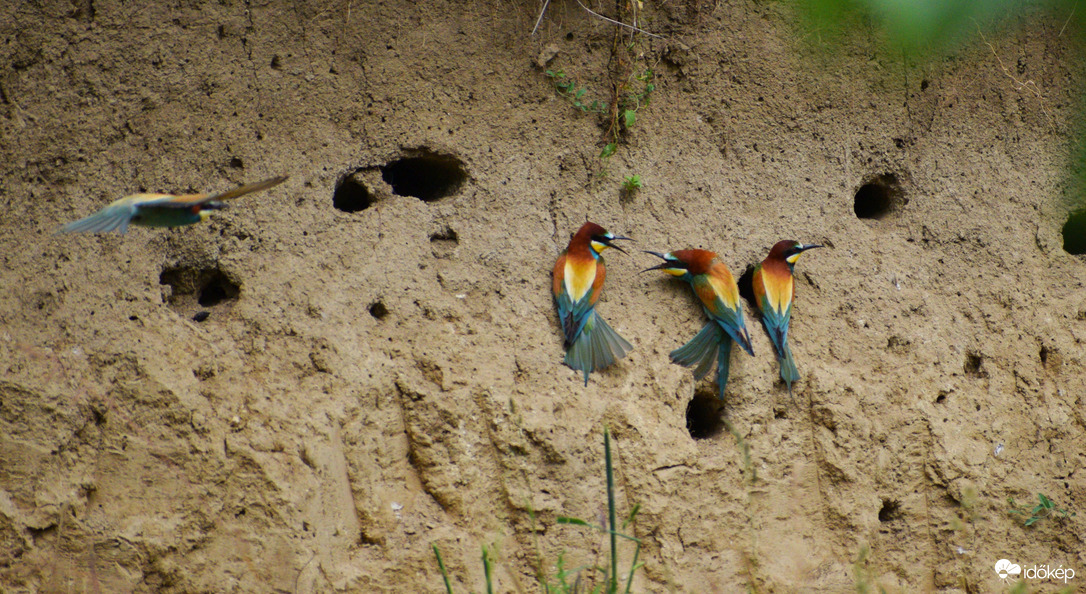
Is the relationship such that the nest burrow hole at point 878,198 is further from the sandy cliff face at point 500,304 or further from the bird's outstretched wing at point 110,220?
the bird's outstretched wing at point 110,220

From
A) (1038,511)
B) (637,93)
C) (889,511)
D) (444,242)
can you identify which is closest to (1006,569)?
(1038,511)

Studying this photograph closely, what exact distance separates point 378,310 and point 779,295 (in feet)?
3.74

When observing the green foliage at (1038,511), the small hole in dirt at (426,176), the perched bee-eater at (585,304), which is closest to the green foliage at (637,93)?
the perched bee-eater at (585,304)

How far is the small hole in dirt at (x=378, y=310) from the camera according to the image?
8.20 feet

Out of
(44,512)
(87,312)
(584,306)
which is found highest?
(584,306)

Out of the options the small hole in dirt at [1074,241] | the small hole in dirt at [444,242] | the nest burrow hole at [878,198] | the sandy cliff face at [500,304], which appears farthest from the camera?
the small hole in dirt at [1074,241]

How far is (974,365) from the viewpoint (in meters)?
2.92

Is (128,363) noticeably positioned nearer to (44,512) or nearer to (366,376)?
(44,512)

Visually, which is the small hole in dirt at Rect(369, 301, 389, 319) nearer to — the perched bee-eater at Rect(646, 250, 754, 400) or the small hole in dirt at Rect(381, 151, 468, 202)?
the small hole in dirt at Rect(381, 151, 468, 202)

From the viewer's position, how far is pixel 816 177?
9.68ft

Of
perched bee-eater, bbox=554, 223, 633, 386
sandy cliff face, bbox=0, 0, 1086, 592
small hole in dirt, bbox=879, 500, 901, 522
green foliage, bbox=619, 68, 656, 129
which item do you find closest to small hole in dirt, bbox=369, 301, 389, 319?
sandy cliff face, bbox=0, 0, 1086, 592

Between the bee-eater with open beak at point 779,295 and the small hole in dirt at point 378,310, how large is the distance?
3.49 feet

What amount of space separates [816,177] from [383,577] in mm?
1767

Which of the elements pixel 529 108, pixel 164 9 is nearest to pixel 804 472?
pixel 529 108
